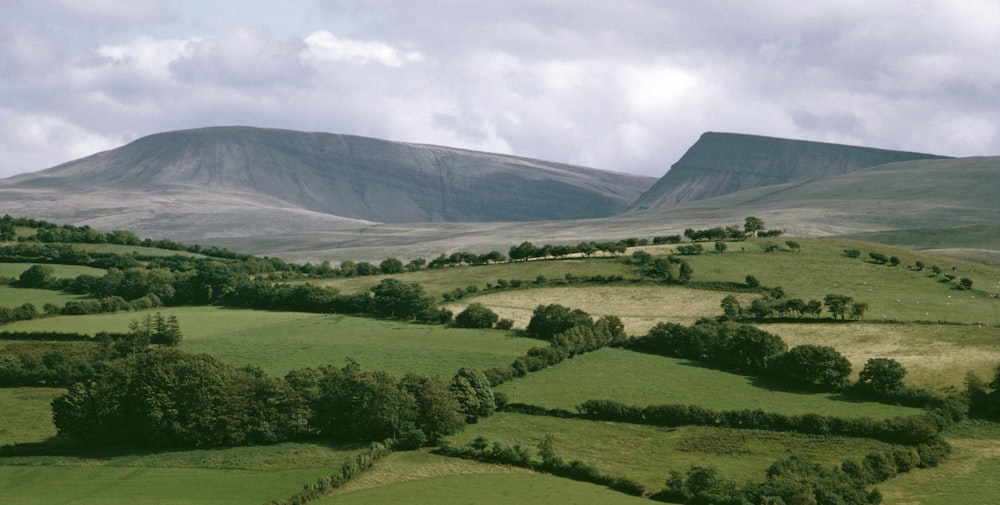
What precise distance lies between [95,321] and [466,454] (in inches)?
2537

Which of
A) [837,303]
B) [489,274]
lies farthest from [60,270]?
[837,303]

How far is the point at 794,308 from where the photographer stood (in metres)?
122

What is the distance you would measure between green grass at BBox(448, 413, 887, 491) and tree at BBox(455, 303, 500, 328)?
114 feet

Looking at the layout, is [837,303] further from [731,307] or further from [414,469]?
[414,469]

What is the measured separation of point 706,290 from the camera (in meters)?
139

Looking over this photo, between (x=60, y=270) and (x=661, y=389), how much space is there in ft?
334

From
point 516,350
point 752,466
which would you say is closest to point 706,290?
point 516,350

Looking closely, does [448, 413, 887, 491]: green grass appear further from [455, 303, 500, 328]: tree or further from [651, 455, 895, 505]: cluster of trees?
[455, 303, 500, 328]: tree

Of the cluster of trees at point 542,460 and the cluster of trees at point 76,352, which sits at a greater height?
the cluster of trees at point 76,352

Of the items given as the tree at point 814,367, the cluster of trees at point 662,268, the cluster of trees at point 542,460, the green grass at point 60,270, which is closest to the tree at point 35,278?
the green grass at point 60,270

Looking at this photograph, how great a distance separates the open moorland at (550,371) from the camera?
70000 millimetres

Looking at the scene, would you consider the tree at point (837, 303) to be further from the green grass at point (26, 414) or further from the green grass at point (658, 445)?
the green grass at point (26, 414)

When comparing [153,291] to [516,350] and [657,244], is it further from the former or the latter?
[657,244]

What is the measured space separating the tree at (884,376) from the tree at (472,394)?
33876 millimetres
